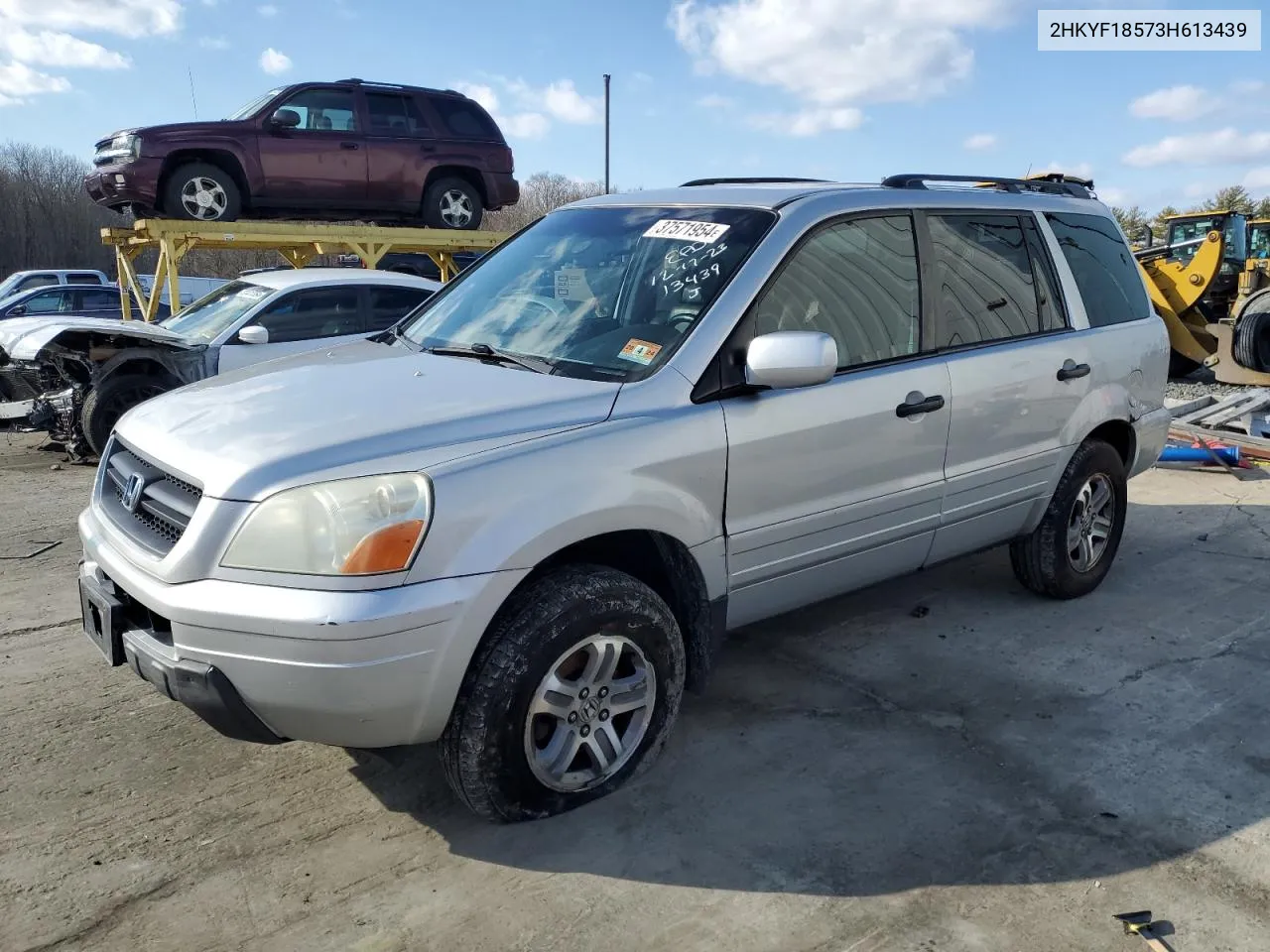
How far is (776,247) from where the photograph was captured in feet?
11.0

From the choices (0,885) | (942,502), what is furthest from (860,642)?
(0,885)

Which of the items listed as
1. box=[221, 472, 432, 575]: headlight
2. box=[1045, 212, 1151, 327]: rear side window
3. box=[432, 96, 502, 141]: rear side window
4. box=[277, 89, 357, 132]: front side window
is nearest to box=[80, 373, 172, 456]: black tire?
box=[277, 89, 357, 132]: front side window

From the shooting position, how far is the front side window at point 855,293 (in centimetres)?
336

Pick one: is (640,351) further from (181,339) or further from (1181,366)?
(1181,366)

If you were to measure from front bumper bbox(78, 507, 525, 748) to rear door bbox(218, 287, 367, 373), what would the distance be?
19.5ft

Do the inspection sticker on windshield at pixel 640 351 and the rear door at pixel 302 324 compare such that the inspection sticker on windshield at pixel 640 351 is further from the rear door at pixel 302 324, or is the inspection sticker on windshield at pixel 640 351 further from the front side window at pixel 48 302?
the front side window at pixel 48 302

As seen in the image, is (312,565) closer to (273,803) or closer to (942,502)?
(273,803)

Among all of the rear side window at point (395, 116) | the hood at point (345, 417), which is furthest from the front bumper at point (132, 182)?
the hood at point (345, 417)

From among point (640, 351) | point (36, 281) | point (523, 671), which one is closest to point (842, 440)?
point (640, 351)

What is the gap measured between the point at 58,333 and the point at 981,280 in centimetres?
702

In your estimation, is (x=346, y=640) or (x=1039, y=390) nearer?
(x=346, y=640)

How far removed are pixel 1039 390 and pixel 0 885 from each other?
13.2 ft

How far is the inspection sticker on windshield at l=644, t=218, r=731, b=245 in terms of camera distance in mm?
3459

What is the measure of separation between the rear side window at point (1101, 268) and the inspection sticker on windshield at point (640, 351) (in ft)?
7.99
